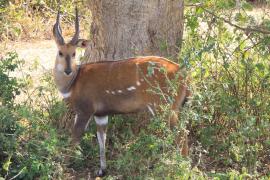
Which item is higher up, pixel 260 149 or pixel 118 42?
pixel 118 42

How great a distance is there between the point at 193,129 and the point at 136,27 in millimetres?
1194

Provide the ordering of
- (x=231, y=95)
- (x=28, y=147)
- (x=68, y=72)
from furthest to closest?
(x=231, y=95)
(x=68, y=72)
(x=28, y=147)

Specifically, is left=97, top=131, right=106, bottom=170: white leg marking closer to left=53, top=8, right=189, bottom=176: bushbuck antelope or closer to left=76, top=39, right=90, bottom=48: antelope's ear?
left=53, top=8, right=189, bottom=176: bushbuck antelope

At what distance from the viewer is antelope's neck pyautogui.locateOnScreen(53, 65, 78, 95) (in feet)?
20.1

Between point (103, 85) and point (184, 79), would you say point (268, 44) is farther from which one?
point (103, 85)

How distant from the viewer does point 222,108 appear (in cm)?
620

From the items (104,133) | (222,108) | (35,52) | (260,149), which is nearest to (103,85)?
(104,133)

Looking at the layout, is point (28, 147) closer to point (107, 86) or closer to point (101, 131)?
point (101, 131)

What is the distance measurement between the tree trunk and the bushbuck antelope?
541 mm

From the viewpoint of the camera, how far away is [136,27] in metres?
6.64

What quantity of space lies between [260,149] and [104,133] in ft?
4.79

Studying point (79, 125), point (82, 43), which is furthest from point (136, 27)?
point (79, 125)

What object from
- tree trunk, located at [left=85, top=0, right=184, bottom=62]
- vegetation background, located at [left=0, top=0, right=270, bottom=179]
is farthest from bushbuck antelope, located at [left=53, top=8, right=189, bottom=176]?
tree trunk, located at [left=85, top=0, right=184, bottom=62]

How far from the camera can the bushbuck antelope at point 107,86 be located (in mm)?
5855
